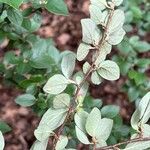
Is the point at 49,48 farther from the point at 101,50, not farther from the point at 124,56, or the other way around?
the point at 101,50

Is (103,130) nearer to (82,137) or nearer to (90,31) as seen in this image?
(82,137)

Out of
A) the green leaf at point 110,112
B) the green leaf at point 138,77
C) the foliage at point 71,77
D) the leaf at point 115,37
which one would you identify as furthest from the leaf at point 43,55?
the leaf at point 115,37

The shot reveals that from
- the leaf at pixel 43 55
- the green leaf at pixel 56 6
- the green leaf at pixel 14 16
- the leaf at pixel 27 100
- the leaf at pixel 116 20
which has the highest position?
the leaf at pixel 116 20

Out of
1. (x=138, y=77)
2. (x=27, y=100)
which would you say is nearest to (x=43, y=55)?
(x=27, y=100)

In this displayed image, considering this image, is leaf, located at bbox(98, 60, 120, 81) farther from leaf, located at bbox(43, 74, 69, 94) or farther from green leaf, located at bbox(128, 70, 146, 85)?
green leaf, located at bbox(128, 70, 146, 85)

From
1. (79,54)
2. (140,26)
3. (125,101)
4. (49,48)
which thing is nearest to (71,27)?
(125,101)

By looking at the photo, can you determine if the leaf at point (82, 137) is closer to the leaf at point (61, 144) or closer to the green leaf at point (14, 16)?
the leaf at point (61, 144)
